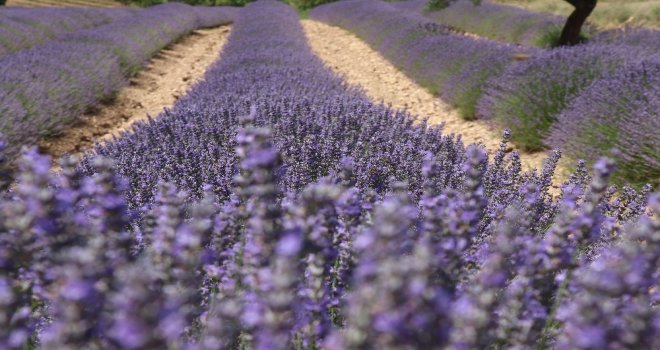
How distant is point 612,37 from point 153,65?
26.1ft

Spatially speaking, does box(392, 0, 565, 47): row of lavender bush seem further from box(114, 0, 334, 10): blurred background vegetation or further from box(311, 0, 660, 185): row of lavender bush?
box(114, 0, 334, 10): blurred background vegetation

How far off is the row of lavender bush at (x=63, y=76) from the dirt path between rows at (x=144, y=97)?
0.48 ft

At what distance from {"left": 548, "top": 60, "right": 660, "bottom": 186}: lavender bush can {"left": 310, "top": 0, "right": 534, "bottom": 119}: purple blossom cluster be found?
1.70 meters

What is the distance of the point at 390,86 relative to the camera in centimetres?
868

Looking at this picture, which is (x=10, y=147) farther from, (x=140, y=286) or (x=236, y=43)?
(x=236, y=43)

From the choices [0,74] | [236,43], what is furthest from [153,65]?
[0,74]

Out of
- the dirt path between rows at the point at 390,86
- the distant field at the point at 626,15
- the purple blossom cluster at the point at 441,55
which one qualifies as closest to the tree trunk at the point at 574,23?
the purple blossom cluster at the point at 441,55

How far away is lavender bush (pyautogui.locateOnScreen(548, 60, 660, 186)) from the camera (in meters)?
4.12

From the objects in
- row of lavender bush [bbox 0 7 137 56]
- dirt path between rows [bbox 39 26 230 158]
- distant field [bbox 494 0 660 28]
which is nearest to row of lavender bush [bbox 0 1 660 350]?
dirt path between rows [bbox 39 26 230 158]

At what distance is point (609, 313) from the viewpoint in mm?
990

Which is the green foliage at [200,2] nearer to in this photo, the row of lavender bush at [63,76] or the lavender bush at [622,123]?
the row of lavender bush at [63,76]

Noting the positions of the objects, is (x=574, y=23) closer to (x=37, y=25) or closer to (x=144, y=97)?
(x=144, y=97)

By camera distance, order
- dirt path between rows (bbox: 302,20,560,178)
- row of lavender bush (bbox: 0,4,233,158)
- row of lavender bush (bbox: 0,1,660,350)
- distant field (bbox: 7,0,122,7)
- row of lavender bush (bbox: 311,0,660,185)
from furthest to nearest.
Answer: distant field (bbox: 7,0,122,7) → dirt path between rows (bbox: 302,20,560,178) → row of lavender bush (bbox: 0,4,233,158) → row of lavender bush (bbox: 311,0,660,185) → row of lavender bush (bbox: 0,1,660,350)

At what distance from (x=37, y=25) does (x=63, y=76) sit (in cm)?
505
